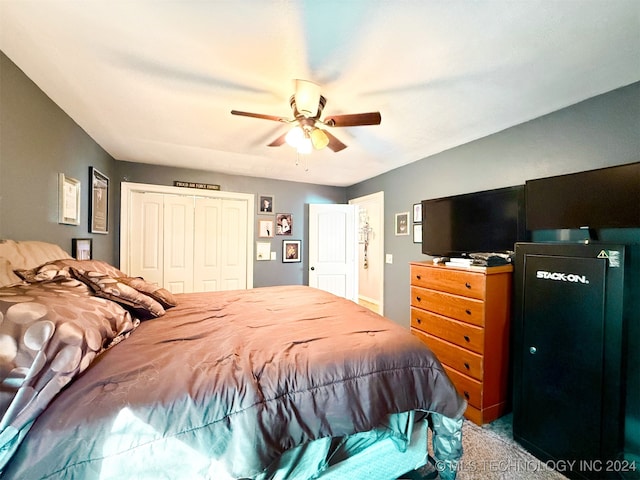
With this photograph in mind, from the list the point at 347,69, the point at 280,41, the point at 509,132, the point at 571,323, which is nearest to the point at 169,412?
the point at 280,41

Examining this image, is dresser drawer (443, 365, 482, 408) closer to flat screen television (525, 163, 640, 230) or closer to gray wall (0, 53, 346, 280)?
flat screen television (525, 163, 640, 230)

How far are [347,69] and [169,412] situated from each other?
180 centimetres

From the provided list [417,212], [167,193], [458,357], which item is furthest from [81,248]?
[417,212]

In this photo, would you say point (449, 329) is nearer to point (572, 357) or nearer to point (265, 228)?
point (572, 357)

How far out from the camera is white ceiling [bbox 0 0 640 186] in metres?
1.09

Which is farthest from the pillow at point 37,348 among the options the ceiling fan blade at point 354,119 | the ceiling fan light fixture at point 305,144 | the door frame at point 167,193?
the door frame at point 167,193

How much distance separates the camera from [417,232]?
310 centimetres

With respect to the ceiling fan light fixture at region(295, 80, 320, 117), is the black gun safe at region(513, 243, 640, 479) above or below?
below

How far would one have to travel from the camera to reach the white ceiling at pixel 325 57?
1091 mm

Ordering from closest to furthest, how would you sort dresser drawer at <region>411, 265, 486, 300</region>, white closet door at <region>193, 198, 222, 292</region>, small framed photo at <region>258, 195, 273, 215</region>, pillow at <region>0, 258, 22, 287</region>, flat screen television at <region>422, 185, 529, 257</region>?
1. pillow at <region>0, 258, 22, 287</region>
2. dresser drawer at <region>411, 265, 486, 300</region>
3. flat screen television at <region>422, 185, 529, 257</region>
4. white closet door at <region>193, 198, 222, 292</region>
5. small framed photo at <region>258, 195, 273, 215</region>

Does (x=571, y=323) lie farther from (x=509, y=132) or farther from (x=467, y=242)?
(x=509, y=132)

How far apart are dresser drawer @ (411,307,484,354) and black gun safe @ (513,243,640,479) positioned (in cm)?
24

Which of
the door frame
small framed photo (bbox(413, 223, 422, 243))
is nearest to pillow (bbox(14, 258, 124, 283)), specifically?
the door frame

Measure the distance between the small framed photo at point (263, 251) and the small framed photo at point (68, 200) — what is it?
6.96 feet
